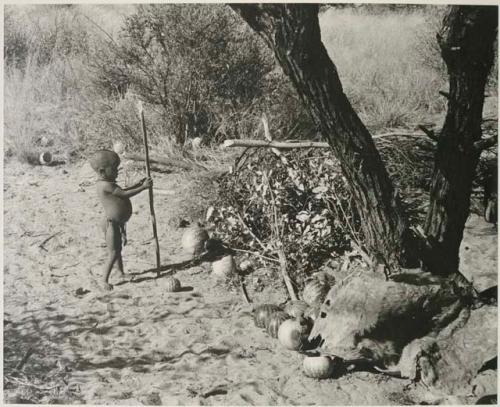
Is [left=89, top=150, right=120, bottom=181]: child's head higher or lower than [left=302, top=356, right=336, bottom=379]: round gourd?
higher

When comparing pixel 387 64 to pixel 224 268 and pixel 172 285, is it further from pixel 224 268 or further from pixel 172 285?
pixel 172 285

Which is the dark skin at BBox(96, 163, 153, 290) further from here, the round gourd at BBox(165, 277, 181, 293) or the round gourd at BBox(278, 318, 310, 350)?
the round gourd at BBox(278, 318, 310, 350)

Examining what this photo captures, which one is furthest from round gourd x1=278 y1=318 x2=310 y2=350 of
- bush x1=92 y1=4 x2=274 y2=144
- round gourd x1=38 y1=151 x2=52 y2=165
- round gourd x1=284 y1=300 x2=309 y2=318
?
round gourd x1=38 y1=151 x2=52 y2=165

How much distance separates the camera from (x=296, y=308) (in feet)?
12.5

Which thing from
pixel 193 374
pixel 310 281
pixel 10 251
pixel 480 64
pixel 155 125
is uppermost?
pixel 480 64

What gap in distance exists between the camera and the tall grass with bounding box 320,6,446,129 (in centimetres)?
573

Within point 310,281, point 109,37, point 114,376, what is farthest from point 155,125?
point 114,376

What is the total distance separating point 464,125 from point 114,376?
100 inches

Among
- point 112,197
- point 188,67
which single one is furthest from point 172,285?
point 188,67

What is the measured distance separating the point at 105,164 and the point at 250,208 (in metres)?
1.39

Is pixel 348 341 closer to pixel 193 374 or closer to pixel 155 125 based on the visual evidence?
pixel 193 374

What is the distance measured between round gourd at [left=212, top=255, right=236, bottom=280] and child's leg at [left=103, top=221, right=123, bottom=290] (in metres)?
0.81

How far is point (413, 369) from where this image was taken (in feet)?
10.5

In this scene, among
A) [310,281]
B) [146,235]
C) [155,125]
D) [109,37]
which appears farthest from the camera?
[155,125]
